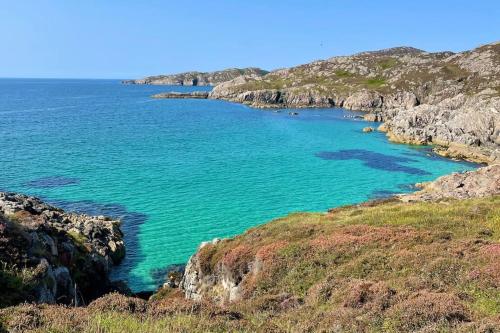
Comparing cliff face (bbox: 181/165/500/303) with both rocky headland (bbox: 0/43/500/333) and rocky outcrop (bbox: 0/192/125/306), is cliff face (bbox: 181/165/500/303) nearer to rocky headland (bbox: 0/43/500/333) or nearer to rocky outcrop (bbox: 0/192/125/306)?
rocky headland (bbox: 0/43/500/333)

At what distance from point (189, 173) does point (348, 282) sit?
58771 millimetres

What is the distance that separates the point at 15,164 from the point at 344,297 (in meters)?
78.3

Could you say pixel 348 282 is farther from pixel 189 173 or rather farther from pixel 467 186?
pixel 189 173

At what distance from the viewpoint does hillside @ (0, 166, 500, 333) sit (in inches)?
521

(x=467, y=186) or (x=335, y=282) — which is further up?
(x=335, y=282)

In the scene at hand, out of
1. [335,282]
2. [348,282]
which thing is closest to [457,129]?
[335,282]

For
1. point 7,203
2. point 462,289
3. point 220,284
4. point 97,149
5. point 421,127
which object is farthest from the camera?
point 421,127

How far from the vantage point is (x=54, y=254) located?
3023 centimetres

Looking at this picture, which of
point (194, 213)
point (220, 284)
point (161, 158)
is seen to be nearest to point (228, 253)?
point (220, 284)

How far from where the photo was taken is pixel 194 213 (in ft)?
179

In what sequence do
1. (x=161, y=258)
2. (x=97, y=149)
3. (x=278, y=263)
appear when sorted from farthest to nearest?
(x=97, y=149) < (x=161, y=258) < (x=278, y=263)

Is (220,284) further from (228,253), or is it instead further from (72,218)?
(72,218)

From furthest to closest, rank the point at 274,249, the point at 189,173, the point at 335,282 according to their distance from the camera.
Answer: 1. the point at 189,173
2. the point at 274,249
3. the point at 335,282

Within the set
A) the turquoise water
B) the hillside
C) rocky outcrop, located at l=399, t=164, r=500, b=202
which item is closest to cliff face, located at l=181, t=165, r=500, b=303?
the hillside
